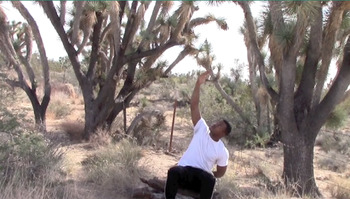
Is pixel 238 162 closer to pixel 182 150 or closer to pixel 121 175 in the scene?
pixel 182 150

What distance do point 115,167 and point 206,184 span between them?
8.59 feet

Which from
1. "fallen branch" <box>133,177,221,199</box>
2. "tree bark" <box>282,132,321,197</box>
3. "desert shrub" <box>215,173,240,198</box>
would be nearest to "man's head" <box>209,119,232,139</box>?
"fallen branch" <box>133,177,221,199</box>

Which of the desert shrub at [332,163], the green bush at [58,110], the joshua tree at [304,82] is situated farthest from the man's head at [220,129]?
the green bush at [58,110]

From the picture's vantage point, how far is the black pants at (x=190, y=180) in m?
5.27

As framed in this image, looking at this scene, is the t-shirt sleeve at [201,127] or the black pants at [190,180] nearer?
the black pants at [190,180]

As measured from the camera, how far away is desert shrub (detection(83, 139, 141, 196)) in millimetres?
7090

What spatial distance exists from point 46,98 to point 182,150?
4.39 m

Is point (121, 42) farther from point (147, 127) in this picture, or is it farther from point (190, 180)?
point (190, 180)

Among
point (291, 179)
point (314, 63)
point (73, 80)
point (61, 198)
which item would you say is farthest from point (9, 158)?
point (73, 80)

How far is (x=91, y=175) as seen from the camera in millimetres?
7441

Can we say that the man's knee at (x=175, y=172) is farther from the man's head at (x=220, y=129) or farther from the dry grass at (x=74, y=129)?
the dry grass at (x=74, y=129)

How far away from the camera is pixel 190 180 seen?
5.36 metres

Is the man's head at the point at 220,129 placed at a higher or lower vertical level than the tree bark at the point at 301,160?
higher

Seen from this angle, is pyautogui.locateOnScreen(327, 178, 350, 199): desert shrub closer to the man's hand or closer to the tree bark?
the tree bark
